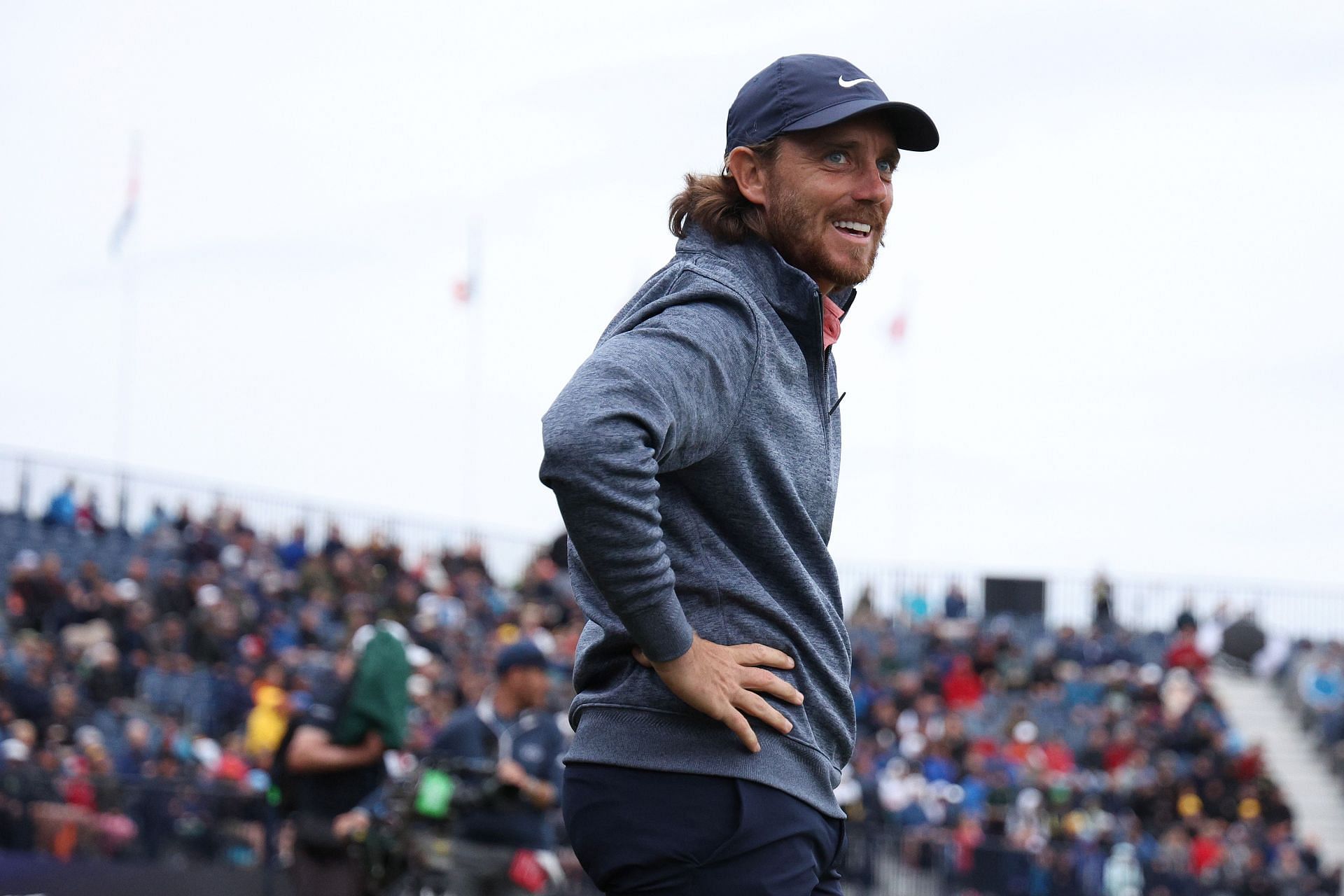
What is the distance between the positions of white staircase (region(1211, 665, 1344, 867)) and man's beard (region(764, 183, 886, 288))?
65.2 feet

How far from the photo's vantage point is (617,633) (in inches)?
103

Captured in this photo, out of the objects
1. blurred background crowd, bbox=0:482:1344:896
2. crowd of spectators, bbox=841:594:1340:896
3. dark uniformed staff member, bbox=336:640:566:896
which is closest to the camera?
dark uniformed staff member, bbox=336:640:566:896

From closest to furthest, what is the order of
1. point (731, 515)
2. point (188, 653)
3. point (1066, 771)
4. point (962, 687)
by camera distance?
point (731, 515), point (188, 653), point (1066, 771), point (962, 687)

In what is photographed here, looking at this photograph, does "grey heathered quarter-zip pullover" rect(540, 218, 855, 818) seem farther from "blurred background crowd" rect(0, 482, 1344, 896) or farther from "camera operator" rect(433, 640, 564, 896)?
"blurred background crowd" rect(0, 482, 1344, 896)

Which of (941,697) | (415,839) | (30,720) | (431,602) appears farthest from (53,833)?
(941,697)

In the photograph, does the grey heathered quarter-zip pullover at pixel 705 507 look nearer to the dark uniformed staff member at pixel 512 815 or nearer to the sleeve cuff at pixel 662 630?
the sleeve cuff at pixel 662 630

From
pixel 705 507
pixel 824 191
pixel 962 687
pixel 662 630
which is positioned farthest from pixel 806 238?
pixel 962 687

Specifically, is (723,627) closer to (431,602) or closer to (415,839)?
(415,839)

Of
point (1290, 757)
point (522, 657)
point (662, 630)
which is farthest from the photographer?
point (1290, 757)

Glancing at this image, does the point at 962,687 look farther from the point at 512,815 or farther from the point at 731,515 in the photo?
the point at 731,515

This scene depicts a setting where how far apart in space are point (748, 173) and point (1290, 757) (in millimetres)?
25601

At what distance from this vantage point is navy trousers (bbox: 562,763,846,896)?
2.51 m

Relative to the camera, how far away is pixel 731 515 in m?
2.61

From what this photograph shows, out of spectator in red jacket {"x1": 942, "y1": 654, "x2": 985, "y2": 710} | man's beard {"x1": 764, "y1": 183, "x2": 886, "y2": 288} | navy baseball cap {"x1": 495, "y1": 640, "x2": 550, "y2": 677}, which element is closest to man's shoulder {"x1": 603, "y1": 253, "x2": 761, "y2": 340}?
man's beard {"x1": 764, "y1": 183, "x2": 886, "y2": 288}
